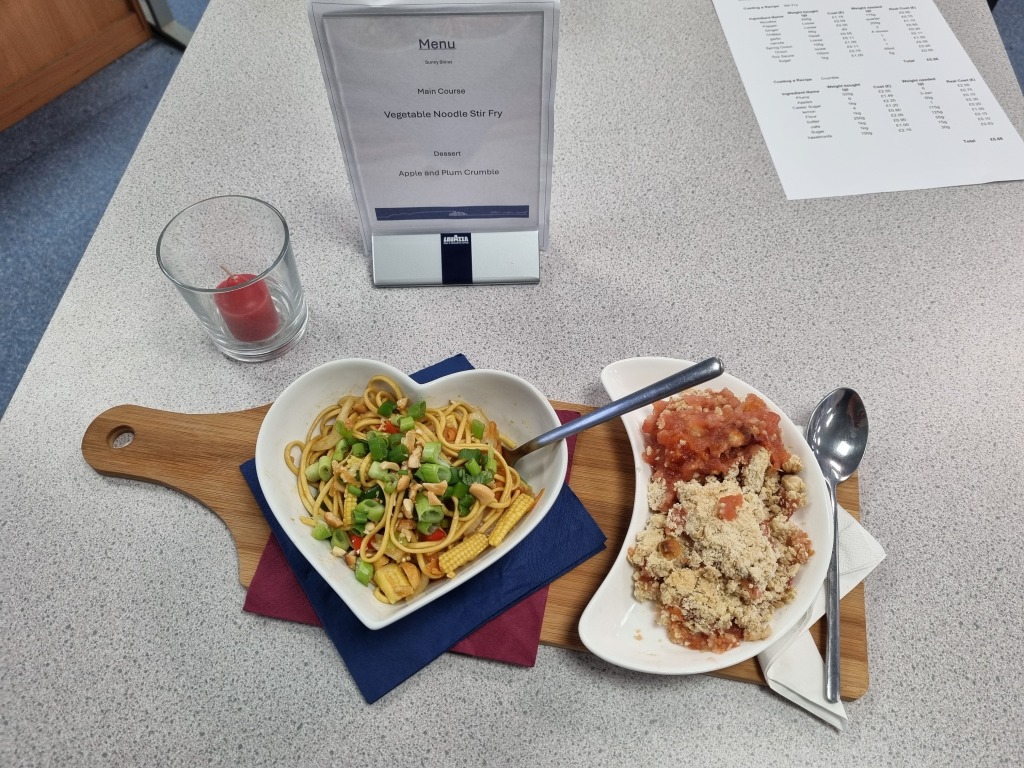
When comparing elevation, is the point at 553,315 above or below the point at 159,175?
below

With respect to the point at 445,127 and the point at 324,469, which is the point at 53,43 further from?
the point at 324,469

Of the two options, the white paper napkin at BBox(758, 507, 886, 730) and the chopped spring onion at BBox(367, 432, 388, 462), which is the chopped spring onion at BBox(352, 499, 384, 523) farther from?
the white paper napkin at BBox(758, 507, 886, 730)

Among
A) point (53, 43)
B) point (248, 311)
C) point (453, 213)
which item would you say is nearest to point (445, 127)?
point (453, 213)

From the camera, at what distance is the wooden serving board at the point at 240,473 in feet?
2.71

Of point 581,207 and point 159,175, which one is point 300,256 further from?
point 581,207

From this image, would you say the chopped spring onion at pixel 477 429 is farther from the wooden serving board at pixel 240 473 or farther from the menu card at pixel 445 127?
the menu card at pixel 445 127

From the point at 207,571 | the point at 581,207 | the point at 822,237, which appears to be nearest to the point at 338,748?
the point at 207,571

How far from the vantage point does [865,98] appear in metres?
1.29

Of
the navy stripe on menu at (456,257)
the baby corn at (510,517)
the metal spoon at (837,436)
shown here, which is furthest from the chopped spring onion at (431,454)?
the metal spoon at (837,436)

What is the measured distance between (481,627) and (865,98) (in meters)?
1.18

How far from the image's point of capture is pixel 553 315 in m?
1.08

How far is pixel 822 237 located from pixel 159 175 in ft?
3.75

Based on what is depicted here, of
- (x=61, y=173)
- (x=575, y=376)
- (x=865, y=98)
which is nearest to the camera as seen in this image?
(x=575, y=376)

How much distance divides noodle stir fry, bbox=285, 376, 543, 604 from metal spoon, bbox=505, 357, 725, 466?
6 cm
